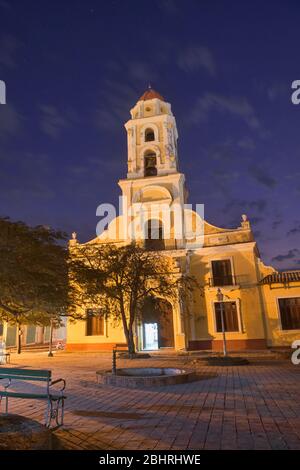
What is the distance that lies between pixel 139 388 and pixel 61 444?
190 inches

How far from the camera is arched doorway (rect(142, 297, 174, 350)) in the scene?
75.7 ft

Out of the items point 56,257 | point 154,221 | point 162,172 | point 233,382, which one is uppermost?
point 162,172

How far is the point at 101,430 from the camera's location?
506cm

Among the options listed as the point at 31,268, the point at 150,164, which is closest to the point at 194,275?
the point at 150,164

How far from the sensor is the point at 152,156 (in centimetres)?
2806

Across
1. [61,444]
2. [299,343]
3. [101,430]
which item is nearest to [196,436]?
[101,430]

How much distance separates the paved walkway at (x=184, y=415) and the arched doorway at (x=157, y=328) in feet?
44.0

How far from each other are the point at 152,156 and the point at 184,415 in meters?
24.3

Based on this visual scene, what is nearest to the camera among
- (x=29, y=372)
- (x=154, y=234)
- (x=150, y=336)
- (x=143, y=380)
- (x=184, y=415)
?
(x=184, y=415)

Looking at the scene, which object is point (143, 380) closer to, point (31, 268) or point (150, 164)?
point (31, 268)

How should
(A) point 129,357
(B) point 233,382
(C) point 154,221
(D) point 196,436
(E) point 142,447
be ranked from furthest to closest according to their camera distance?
(C) point 154,221 < (A) point 129,357 < (B) point 233,382 < (D) point 196,436 < (E) point 142,447

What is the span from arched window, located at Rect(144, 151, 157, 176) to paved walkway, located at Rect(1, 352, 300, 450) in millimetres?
20217

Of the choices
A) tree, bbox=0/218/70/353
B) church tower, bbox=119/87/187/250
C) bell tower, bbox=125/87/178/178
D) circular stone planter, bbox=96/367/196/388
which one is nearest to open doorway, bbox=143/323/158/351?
church tower, bbox=119/87/187/250

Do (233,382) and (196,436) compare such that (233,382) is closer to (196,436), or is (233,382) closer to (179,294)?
(196,436)
